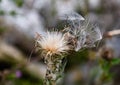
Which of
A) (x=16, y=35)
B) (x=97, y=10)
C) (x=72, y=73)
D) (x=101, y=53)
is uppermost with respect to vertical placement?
(x=101, y=53)

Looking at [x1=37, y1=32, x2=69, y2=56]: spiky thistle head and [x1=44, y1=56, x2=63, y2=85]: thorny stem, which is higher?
[x1=37, y1=32, x2=69, y2=56]: spiky thistle head

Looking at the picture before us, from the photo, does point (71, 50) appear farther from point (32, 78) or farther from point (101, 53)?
point (32, 78)

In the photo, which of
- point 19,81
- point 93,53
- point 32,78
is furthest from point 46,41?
point 32,78

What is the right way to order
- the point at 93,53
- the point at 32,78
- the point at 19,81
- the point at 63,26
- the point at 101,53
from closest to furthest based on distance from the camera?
the point at 63,26 → the point at 101,53 → the point at 93,53 → the point at 19,81 → the point at 32,78

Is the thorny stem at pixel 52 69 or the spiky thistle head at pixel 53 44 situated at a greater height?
the spiky thistle head at pixel 53 44
